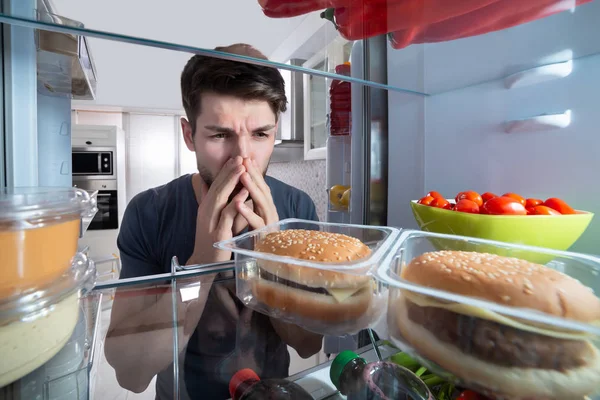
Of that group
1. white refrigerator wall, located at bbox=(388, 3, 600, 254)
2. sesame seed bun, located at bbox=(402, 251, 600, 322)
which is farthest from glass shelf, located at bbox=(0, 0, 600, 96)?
sesame seed bun, located at bbox=(402, 251, 600, 322)

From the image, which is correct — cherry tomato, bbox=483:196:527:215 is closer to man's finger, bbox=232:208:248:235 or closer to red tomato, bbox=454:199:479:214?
red tomato, bbox=454:199:479:214

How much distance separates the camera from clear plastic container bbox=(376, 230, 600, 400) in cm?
26

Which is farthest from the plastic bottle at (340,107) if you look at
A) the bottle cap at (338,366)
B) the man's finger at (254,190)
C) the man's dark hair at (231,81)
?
the bottle cap at (338,366)

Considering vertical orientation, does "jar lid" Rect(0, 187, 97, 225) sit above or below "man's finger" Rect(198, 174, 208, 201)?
below

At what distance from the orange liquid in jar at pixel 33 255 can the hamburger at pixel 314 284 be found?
10.3 inches

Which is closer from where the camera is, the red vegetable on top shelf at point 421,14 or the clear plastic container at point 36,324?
the clear plastic container at point 36,324

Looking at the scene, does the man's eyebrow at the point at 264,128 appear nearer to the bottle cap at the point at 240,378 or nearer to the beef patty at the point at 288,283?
the beef patty at the point at 288,283

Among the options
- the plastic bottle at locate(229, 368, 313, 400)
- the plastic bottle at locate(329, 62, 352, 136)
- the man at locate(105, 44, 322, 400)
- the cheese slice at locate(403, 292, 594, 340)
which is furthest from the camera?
the plastic bottle at locate(329, 62, 352, 136)

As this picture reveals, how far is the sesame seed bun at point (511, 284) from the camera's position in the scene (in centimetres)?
29

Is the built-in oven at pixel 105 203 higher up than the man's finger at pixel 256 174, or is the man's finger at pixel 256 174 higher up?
the man's finger at pixel 256 174

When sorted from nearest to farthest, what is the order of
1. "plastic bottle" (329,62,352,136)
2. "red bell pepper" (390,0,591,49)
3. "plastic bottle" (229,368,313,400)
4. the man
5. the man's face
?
"plastic bottle" (229,368,313,400)
the man
"red bell pepper" (390,0,591,49)
the man's face
"plastic bottle" (329,62,352,136)

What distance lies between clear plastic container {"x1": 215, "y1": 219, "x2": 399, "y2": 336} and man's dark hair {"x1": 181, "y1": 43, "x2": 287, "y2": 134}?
34 centimetres

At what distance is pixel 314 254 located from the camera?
47 cm

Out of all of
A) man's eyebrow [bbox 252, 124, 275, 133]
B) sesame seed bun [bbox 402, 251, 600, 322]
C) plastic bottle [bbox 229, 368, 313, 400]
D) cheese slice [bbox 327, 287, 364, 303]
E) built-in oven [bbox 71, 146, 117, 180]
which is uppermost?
man's eyebrow [bbox 252, 124, 275, 133]
